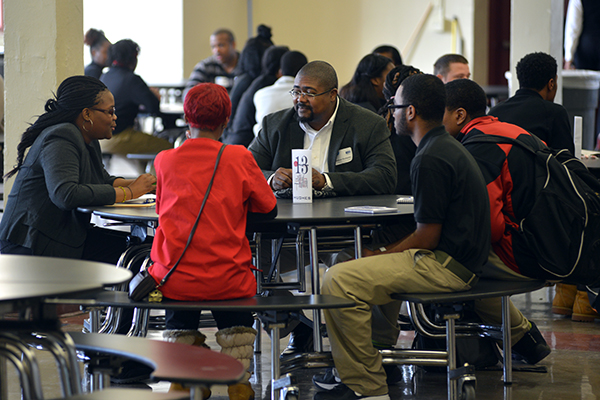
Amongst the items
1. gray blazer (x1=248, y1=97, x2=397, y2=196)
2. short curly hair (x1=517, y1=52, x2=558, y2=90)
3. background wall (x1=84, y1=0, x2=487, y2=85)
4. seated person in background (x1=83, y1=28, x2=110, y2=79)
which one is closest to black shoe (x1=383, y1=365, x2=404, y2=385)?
gray blazer (x1=248, y1=97, x2=397, y2=196)

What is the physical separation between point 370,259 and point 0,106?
3.58m

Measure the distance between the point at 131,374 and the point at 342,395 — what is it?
34.1 inches

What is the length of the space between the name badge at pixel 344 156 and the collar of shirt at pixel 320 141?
0.07m

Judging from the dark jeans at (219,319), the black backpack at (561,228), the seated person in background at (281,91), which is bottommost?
the dark jeans at (219,319)

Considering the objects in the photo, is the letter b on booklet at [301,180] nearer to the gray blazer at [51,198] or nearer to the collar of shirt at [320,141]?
the collar of shirt at [320,141]

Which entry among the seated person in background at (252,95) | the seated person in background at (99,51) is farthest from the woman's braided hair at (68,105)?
the seated person in background at (99,51)

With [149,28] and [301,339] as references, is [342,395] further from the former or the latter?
[149,28]

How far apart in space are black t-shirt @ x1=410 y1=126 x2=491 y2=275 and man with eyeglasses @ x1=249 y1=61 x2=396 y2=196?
763 millimetres

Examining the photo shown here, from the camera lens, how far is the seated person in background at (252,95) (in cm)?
550

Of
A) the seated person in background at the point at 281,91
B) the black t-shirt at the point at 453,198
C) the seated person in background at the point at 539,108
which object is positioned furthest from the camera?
the seated person in background at the point at 281,91

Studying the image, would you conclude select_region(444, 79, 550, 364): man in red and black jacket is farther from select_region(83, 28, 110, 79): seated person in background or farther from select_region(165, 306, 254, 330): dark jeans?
select_region(83, 28, 110, 79): seated person in background

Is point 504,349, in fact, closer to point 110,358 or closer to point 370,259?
point 370,259

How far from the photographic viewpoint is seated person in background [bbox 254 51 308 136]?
16.3ft

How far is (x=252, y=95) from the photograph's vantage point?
5.50 m
